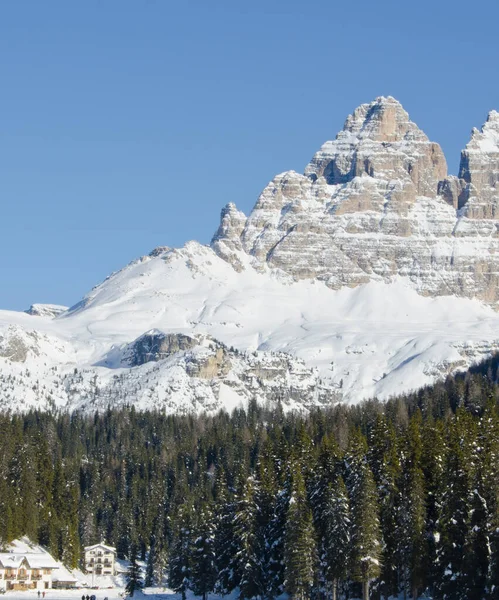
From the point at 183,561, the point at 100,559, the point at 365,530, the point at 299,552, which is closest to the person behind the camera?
the point at 365,530

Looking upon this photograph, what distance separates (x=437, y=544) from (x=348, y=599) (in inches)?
487

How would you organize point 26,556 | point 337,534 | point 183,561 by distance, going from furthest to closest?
1. point 183,561
2. point 26,556
3. point 337,534

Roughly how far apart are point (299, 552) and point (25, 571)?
3567cm

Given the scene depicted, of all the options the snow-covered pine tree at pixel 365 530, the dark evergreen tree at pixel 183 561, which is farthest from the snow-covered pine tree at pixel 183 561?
the snow-covered pine tree at pixel 365 530

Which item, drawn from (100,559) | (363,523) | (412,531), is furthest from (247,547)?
(100,559)

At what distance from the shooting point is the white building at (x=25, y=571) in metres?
138

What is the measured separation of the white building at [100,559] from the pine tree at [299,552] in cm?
6107

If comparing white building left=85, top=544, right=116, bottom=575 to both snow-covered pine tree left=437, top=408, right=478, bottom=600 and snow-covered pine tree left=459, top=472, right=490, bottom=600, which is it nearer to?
snow-covered pine tree left=437, top=408, right=478, bottom=600

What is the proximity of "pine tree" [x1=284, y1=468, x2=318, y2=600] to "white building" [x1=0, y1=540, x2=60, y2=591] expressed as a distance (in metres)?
31.3

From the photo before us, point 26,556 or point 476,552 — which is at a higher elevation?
point 26,556

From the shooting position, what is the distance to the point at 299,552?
388ft

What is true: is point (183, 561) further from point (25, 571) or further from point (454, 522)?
point (454, 522)

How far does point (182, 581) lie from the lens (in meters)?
147

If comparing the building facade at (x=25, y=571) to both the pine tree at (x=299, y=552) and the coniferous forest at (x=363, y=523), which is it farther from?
the pine tree at (x=299, y=552)
